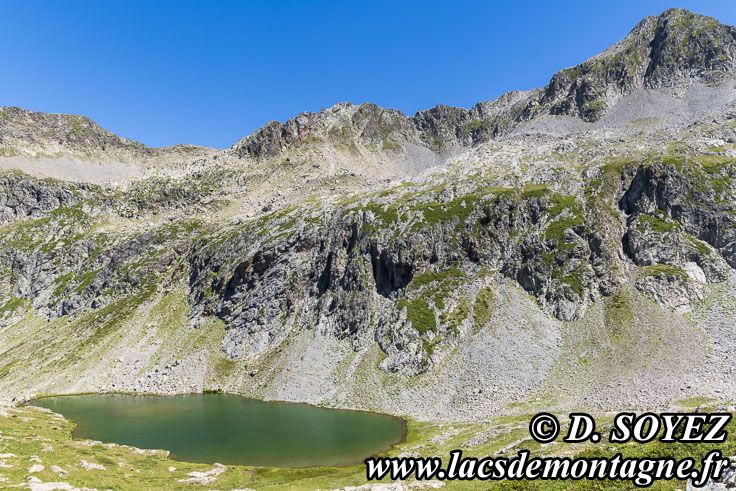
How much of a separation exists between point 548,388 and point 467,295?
3281 cm

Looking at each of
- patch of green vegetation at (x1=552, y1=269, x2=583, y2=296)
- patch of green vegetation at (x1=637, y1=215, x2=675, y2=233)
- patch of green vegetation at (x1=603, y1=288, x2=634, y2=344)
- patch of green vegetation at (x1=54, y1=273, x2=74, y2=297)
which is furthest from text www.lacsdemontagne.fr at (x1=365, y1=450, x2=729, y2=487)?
patch of green vegetation at (x1=54, y1=273, x2=74, y2=297)

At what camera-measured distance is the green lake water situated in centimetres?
5166

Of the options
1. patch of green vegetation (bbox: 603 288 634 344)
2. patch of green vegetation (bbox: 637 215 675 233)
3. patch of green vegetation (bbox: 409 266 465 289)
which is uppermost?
patch of green vegetation (bbox: 637 215 675 233)

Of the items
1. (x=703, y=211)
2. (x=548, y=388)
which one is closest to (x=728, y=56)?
(x=703, y=211)

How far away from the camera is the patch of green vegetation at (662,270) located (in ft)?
281

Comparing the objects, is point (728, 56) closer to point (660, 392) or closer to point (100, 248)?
point (660, 392)

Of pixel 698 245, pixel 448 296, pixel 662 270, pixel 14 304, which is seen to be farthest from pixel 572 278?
pixel 14 304

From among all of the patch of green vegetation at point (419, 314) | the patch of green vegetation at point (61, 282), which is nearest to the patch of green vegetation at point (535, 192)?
the patch of green vegetation at point (419, 314)

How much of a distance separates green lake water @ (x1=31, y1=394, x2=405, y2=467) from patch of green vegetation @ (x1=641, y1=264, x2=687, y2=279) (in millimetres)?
69875

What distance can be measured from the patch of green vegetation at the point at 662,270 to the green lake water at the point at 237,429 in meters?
69.9

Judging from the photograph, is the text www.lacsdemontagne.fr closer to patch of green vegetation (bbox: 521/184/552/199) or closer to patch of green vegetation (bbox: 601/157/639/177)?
patch of green vegetation (bbox: 521/184/552/199)

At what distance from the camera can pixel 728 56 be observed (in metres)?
194

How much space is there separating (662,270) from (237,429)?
99.2 meters

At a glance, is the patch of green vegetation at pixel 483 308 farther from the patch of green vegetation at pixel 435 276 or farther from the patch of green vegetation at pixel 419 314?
the patch of green vegetation at pixel 419 314
